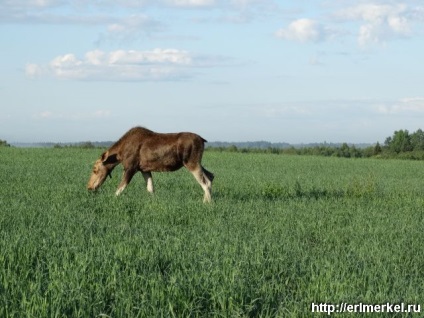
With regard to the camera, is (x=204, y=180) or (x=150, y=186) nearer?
(x=204, y=180)

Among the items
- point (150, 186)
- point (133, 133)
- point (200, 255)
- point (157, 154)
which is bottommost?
point (200, 255)

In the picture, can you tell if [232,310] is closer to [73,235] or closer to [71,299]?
[71,299]

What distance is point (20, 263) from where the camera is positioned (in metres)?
7.82

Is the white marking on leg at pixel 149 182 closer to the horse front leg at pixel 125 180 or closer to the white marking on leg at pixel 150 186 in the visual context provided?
the white marking on leg at pixel 150 186

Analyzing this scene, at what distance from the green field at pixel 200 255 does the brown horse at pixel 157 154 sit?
0.69 meters

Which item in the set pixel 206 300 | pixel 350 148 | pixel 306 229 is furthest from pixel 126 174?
pixel 350 148

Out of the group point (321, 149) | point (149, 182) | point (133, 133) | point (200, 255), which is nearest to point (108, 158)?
point (133, 133)

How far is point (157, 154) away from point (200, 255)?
26.4ft

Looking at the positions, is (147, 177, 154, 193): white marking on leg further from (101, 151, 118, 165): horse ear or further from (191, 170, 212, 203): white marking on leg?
(191, 170, 212, 203): white marking on leg

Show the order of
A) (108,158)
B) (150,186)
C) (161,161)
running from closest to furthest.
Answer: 1. (161,161)
2. (150,186)
3. (108,158)

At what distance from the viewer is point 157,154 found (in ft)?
53.4

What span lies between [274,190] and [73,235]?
30.3 feet

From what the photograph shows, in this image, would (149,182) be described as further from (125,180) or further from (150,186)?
(125,180)

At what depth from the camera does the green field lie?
634 centimetres
